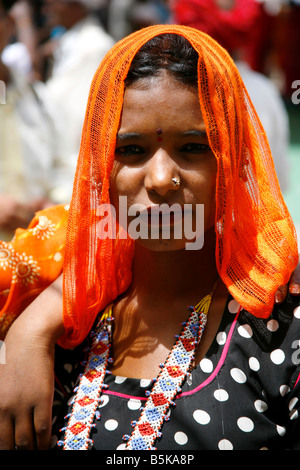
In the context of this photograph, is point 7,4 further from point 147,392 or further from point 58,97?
point 147,392

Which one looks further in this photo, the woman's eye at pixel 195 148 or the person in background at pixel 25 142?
the person in background at pixel 25 142

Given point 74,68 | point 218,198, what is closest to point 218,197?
point 218,198

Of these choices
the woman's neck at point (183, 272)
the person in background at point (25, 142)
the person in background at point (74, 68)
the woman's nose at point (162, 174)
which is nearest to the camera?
the woman's nose at point (162, 174)

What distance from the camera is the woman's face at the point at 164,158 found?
4.87ft

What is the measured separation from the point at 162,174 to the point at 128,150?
0.15m

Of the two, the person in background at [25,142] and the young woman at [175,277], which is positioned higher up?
the person in background at [25,142]

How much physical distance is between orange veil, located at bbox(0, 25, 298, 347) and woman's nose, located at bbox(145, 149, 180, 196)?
116 mm

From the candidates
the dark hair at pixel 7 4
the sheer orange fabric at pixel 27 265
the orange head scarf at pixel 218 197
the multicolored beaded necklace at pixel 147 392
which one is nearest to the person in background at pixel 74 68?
the dark hair at pixel 7 4

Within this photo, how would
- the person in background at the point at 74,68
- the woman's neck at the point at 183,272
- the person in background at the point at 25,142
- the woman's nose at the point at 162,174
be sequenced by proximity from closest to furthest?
the woman's nose at the point at 162,174, the woman's neck at the point at 183,272, the person in background at the point at 25,142, the person in background at the point at 74,68

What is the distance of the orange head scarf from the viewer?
1521 millimetres

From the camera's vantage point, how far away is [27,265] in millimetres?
1749

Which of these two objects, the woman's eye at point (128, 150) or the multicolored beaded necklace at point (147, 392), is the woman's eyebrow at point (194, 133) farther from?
the multicolored beaded necklace at point (147, 392)

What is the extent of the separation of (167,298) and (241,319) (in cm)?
23
